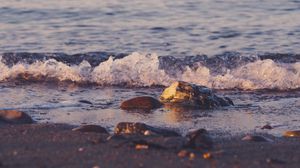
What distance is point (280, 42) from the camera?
11.2m

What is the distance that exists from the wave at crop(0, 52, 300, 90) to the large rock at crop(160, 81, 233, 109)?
1152 mm

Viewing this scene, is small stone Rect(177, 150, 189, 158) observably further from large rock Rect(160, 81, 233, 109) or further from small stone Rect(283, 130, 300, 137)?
large rock Rect(160, 81, 233, 109)

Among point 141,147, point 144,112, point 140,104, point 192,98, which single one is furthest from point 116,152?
point 192,98

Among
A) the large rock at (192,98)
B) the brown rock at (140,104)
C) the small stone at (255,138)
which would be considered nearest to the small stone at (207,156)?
the small stone at (255,138)

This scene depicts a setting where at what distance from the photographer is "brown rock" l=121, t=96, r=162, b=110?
24.1 feet

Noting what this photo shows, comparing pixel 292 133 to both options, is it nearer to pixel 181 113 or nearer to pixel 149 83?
pixel 181 113

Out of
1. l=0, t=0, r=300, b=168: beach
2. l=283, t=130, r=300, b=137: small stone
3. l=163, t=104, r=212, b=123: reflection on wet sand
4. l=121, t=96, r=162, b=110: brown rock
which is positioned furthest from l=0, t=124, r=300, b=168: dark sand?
l=121, t=96, r=162, b=110: brown rock

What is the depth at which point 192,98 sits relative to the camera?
7.56 m

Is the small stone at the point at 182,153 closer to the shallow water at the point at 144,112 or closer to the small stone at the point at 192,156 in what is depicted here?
the small stone at the point at 192,156

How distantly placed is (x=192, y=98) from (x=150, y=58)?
2108mm

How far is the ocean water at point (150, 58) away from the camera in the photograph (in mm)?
7140

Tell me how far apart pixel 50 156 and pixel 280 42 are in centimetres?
712

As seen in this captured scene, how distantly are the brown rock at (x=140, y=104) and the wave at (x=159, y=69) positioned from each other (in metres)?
1.42

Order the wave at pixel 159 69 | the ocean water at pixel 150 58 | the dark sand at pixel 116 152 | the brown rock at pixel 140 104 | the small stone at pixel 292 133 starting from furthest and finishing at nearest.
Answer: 1. the wave at pixel 159 69
2. the brown rock at pixel 140 104
3. the ocean water at pixel 150 58
4. the small stone at pixel 292 133
5. the dark sand at pixel 116 152
